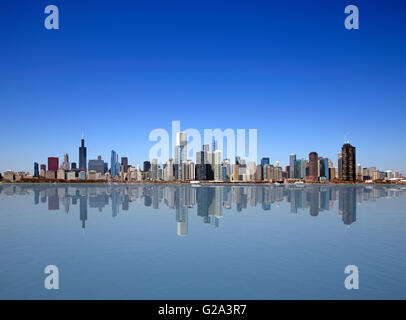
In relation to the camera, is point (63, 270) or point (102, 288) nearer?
point (102, 288)

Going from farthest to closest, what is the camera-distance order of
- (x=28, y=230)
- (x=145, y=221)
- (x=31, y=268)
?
1. (x=145, y=221)
2. (x=28, y=230)
3. (x=31, y=268)

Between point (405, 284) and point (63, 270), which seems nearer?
point (405, 284)

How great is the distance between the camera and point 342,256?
24.4 meters

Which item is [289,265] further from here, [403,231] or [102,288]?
[403,231]

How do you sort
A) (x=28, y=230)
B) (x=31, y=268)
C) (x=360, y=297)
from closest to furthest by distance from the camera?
(x=360, y=297) < (x=31, y=268) < (x=28, y=230)

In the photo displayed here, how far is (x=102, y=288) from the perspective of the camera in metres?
17.7

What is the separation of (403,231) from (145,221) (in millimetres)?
33394

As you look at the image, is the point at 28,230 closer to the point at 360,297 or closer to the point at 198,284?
the point at 198,284

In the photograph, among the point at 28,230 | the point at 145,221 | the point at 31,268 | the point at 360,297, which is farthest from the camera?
the point at 145,221

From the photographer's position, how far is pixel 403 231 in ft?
117
